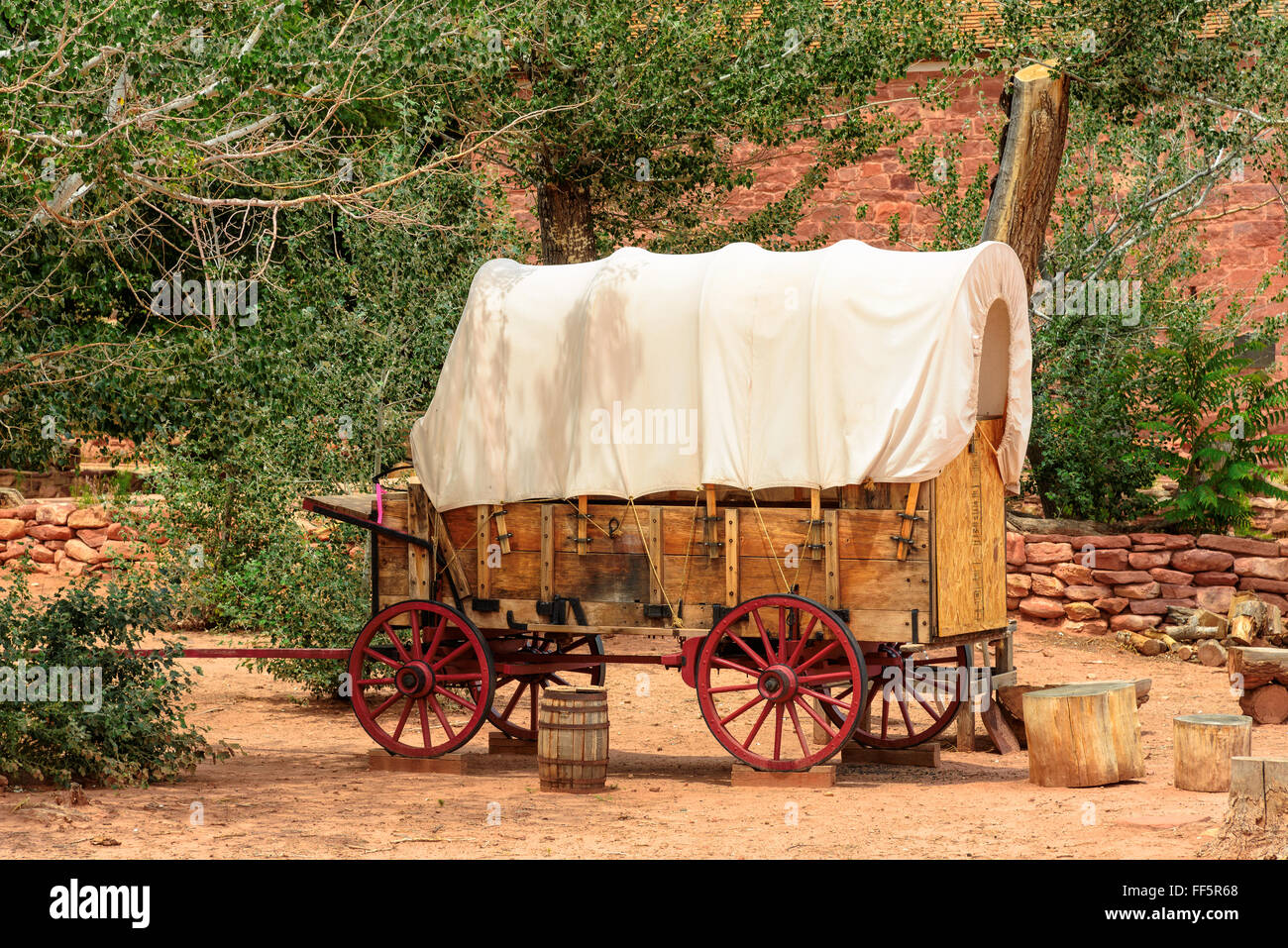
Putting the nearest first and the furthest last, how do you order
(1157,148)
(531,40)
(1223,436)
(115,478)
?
1. (531,40)
2. (1223,436)
3. (1157,148)
4. (115,478)

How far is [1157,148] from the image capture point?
16.0 metres

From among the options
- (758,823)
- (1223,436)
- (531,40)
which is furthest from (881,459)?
(1223,436)

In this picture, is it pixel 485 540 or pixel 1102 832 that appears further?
pixel 485 540

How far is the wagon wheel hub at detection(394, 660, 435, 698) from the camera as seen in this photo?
9.38 m

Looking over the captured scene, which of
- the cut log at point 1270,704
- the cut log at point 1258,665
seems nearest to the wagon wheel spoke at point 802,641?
the cut log at point 1258,665

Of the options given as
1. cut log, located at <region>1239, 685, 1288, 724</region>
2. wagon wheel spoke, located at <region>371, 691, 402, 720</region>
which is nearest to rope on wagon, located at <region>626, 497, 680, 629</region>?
wagon wheel spoke, located at <region>371, 691, 402, 720</region>

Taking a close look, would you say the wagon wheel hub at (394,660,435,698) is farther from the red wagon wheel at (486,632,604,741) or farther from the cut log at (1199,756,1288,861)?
the cut log at (1199,756,1288,861)

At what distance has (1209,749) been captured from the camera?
26.4 ft

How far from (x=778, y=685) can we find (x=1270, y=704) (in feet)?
14.5

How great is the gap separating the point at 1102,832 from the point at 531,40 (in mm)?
8543

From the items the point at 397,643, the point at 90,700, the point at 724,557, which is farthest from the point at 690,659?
the point at 90,700

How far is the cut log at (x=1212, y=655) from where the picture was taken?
1407 centimetres

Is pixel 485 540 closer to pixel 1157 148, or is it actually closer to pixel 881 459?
pixel 881 459

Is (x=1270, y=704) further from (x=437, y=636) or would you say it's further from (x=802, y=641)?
(x=437, y=636)
